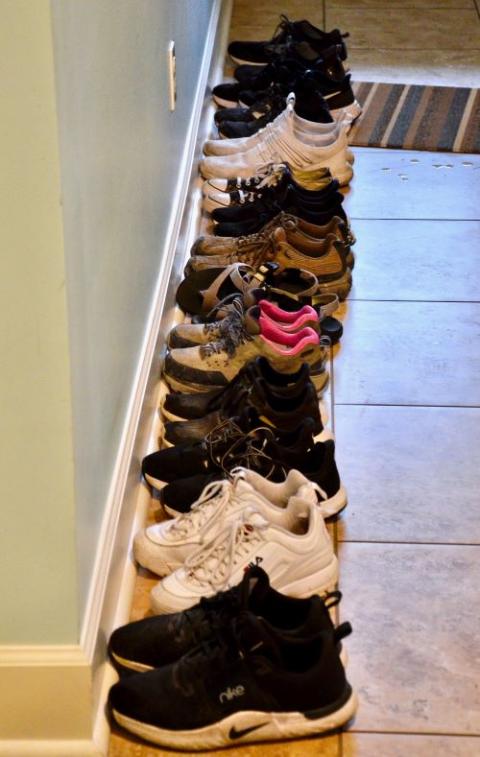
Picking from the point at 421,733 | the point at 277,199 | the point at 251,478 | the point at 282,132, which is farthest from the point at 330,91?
the point at 421,733

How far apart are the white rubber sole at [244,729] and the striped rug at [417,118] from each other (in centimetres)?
208

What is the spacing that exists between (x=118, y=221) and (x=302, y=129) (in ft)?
4.55

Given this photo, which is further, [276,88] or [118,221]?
[276,88]

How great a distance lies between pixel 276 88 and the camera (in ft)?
10.1

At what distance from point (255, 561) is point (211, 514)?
11cm

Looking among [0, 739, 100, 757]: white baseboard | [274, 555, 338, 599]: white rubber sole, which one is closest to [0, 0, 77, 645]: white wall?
[0, 739, 100, 757]: white baseboard

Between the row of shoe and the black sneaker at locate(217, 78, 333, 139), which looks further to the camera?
the black sneaker at locate(217, 78, 333, 139)

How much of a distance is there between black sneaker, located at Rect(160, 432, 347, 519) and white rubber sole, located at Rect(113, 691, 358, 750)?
0.41m

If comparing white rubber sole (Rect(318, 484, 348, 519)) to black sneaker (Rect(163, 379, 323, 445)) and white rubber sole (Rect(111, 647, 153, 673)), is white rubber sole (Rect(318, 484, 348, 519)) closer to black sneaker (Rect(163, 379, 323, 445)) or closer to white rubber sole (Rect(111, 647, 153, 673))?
black sneaker (Rect(163, 379, 323, 445))

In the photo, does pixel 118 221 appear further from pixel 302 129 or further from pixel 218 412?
pixel 302 129

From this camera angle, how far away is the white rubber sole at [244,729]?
1383 mm

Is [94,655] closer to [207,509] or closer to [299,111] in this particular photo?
[207,509]

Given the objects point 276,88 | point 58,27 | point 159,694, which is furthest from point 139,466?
point 276,88

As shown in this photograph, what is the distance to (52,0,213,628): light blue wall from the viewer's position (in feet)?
3.93
